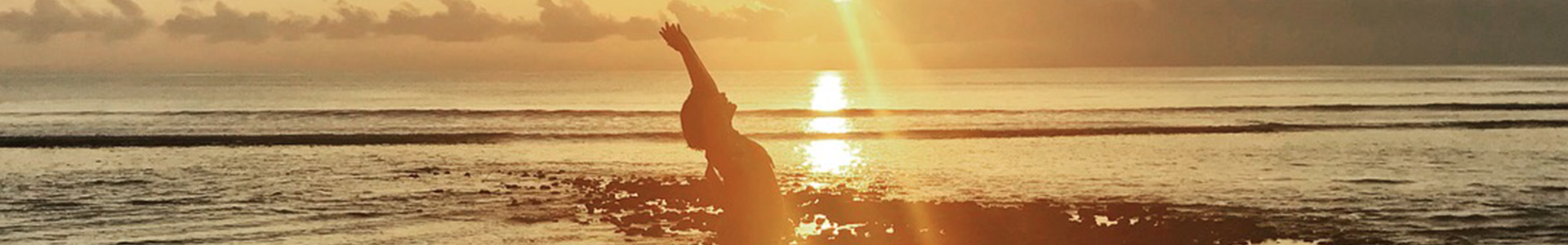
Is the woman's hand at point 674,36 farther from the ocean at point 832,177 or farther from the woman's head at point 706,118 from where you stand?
the ocean at point 832,177

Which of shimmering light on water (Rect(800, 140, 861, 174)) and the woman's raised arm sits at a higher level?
shimmering light on water (Rect(800, 140, 861, 174))

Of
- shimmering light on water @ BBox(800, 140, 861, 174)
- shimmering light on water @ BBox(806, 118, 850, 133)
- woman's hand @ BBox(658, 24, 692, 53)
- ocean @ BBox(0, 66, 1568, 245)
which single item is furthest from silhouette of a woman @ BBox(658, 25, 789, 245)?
shimmering light on water @ BBox(806, 118, 850, 133)

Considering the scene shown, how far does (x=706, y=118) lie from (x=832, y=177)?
22.7 metres

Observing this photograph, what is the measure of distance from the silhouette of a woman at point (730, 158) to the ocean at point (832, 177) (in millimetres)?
6077

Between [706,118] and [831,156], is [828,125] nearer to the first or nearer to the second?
[831,156]

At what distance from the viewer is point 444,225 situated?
96.6ft

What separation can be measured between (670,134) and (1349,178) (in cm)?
3073

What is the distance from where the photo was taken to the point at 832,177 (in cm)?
4072

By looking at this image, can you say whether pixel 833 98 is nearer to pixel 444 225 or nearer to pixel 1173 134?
pixel 1173 134

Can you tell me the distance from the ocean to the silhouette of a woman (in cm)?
608

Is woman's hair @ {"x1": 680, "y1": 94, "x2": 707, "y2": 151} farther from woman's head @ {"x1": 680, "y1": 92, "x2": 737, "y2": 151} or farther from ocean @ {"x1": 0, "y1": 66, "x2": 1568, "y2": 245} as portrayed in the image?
ocean @ {"x1": 0, "y1": 66, "x2": 1568, "y2": 245}

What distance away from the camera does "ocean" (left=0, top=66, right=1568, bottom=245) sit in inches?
1107

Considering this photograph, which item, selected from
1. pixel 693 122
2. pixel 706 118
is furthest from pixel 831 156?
pixel 706 118

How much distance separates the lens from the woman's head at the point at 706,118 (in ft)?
59.2
